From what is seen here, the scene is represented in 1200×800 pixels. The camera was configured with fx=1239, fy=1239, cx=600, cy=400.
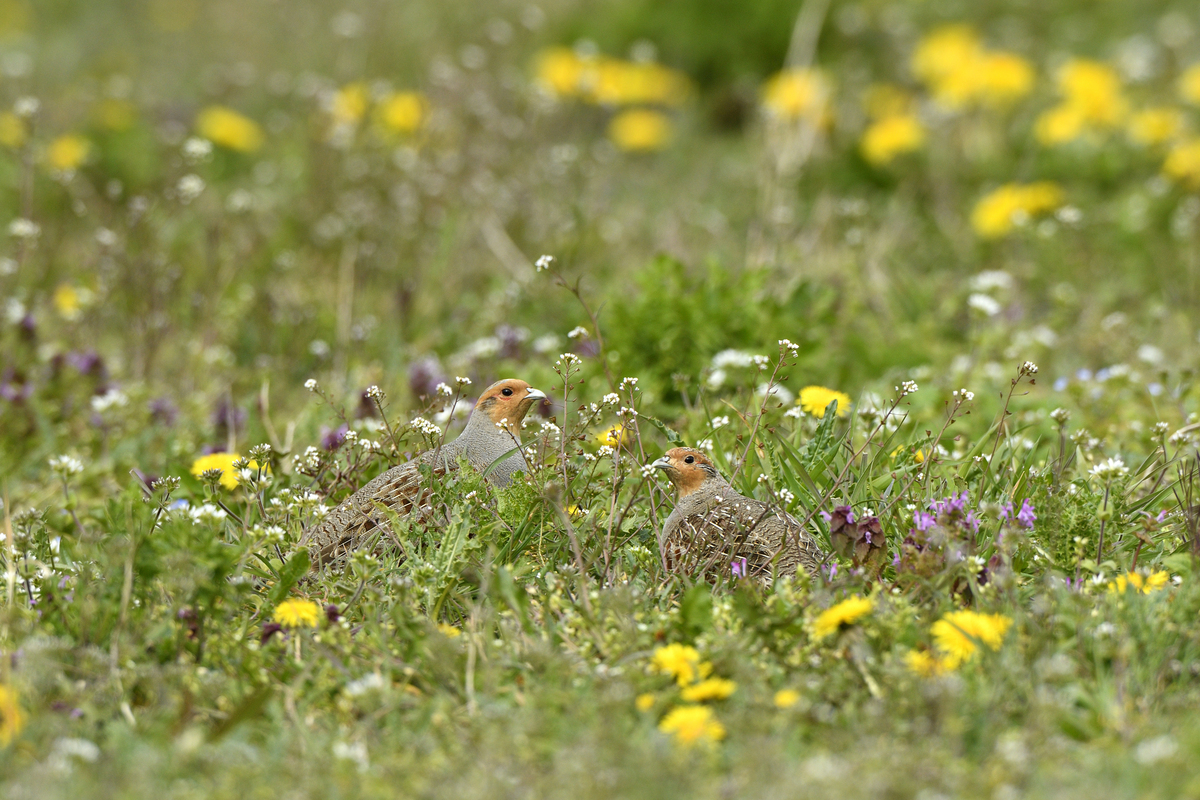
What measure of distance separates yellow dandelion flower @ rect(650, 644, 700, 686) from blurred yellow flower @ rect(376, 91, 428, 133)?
5.88 metres

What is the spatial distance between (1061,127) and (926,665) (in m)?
6.17

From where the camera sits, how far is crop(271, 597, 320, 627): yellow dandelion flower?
305cm

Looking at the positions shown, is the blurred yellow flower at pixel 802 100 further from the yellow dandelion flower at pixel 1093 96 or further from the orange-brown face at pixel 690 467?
the orange-brown face at pixel 690 467

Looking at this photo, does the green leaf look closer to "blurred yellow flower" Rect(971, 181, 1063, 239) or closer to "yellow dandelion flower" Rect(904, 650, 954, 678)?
"yellow dandelion flower" Rect(904, 650, 954, 678)

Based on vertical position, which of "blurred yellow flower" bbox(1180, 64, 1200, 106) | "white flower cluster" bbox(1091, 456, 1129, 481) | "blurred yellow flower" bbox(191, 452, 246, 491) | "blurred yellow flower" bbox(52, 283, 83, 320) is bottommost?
"white flower cluster" bbox(1091, 456, 1129, 481)

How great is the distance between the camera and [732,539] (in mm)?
3361

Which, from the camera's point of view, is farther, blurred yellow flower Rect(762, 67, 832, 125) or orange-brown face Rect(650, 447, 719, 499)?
blurred yellow flower Rect(762, 67, 832, 125)

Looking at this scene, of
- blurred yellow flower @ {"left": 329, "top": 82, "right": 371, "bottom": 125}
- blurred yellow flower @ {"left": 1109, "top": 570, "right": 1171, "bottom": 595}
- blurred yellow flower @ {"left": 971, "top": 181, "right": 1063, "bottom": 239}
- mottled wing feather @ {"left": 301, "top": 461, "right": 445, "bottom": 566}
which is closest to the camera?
blurred yellow flower @ {"left": 1109, "top": 570, "right": 1171, "bottom": 595}

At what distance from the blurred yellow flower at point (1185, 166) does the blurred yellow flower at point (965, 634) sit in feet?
17.6

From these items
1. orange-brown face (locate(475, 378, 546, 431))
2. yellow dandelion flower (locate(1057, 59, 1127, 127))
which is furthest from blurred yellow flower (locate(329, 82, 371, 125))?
Result: yellow dandelion flower (locate(1057, 59, 1127, 127))

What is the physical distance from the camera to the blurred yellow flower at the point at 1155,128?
7.80 meters

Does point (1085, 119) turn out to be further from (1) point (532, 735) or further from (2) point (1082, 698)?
(1) point (532, 735)

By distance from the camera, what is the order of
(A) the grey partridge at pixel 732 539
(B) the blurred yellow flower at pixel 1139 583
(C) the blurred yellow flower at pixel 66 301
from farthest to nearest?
(C) the blurred yellow flower at pixel 66 301 < (A) the grey partridge at pixel 732 539 < (B) the blurred yellow flower at pixel 1139 583

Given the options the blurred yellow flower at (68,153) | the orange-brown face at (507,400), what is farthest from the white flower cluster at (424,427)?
the blurred yellow flower at (68,153)
